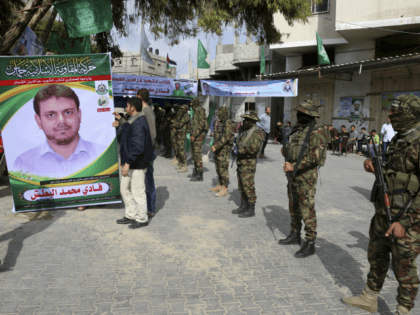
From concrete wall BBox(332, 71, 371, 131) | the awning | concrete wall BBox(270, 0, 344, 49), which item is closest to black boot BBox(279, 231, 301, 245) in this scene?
the awning

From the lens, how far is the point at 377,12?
48.7ft

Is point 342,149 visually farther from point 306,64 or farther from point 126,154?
point 126,154

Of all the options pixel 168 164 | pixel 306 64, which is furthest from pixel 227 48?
pixel 168 164

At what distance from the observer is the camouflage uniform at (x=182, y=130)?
9.32 meters

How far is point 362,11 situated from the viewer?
50.3ft

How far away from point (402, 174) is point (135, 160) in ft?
10.5

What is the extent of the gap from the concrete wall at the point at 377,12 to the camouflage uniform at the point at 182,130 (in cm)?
1020

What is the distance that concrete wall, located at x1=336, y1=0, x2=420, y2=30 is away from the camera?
13.8 m

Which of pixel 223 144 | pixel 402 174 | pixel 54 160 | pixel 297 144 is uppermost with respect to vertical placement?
pixel 297 144

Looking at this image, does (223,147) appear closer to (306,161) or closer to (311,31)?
(306,161)

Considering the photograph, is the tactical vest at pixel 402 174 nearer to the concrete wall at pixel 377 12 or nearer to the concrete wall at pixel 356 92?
the concrete wall at pixel 377 12

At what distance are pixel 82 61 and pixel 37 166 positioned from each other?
1.76 m

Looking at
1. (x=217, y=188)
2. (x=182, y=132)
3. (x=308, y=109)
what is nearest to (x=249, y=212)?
(x=217, y=188)

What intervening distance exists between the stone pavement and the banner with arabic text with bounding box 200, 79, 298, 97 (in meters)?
7.12
